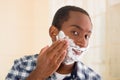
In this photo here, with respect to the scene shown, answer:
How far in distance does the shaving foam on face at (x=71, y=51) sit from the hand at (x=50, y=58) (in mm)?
97

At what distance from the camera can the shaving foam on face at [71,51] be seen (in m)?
0.93

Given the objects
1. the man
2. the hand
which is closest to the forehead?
the man

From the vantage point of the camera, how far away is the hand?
0.82 metres

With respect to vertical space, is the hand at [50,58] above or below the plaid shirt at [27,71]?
above

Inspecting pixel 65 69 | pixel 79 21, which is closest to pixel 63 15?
pixel 79 21

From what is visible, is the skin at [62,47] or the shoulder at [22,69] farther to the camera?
the shoulder at [22,69]

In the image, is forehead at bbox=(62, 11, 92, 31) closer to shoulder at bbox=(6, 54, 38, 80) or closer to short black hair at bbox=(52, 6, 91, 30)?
short black hair at bbox=(52, 6, 91, 30)

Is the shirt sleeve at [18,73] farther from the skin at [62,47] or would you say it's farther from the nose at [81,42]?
the nose at [81,42]

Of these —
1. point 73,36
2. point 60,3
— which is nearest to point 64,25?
point 73,36

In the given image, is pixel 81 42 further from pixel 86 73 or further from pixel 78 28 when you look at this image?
pixel 86 73

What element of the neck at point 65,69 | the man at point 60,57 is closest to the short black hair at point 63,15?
the man at point 60,57

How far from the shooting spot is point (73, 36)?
0.93m

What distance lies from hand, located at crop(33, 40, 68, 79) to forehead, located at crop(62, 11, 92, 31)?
122mm

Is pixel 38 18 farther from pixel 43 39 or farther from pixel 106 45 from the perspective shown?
pixel 106 45
